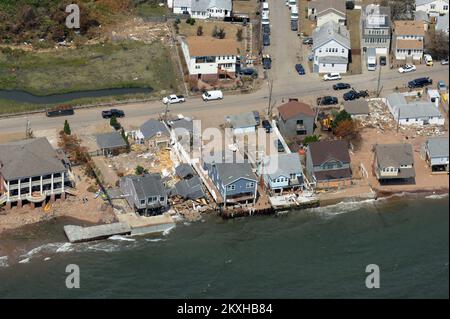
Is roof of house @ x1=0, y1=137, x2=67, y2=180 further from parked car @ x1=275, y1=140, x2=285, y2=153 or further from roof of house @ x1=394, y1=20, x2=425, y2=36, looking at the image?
roof of house @ x1=394, y1=20, x2=425, y2=36

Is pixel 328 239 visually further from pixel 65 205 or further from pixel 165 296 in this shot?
pixel 65 205

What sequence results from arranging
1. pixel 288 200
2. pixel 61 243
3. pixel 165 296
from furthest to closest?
pixel 288 200
pixel 61 243
pixel 165 296

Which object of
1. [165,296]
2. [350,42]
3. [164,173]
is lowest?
[165,296]

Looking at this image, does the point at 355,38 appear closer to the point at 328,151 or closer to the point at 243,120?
the point at 243,120

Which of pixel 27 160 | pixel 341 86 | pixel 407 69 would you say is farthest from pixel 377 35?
pixel 27 160

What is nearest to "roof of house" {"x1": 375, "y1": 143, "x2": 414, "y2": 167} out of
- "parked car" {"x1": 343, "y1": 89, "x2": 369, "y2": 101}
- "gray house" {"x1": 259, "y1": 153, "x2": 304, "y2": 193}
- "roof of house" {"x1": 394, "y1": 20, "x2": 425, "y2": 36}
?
"gray house" {"x1": 259, "y1": 153, "x2": 304, "y2": 193}

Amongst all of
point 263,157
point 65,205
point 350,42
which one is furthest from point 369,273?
point 350,42
